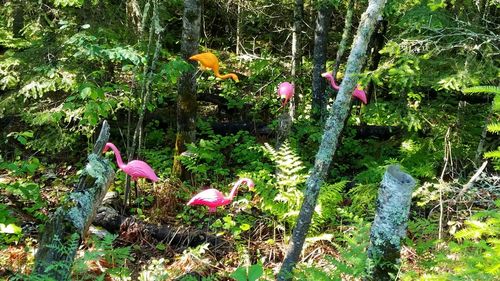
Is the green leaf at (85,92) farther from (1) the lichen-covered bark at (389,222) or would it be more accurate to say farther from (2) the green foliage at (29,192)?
(1) the lichen-covered bark at (389,222)

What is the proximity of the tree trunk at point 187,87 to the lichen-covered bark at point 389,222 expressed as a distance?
363 centimetres

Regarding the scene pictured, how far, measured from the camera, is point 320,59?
6875 mm

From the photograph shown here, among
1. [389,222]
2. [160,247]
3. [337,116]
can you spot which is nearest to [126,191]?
[160,247]

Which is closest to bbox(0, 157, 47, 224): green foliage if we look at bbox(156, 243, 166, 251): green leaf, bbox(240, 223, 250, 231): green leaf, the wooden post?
the wooden post

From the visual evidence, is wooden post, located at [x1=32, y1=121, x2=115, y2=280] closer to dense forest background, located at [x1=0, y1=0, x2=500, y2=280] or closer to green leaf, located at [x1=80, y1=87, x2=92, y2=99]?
dense forest background, located at [x1=0, y1=0, x2=500, y2=280]

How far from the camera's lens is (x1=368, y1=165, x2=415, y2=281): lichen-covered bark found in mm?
2299

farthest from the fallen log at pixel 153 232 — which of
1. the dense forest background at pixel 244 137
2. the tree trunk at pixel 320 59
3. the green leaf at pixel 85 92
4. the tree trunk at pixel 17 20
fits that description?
the tree trunk at pixel 17 20

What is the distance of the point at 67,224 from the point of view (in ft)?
11.3

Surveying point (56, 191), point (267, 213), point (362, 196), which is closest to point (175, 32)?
point (56, 191)

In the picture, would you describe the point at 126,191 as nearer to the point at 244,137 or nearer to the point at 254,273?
the point at 244,137

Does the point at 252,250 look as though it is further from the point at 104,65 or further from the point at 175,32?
the point at 175,32

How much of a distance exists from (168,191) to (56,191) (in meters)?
1.66

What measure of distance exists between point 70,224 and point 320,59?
4703 mm

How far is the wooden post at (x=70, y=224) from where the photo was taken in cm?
314
